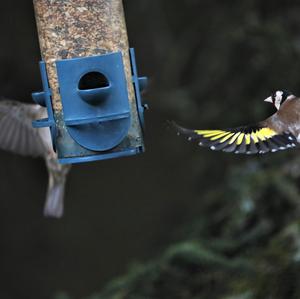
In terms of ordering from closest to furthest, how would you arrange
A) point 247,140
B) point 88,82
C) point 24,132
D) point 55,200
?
point 247,140 → point 88,82 → point 24,132 → point 55,200

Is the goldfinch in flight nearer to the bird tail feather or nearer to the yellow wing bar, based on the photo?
the yellow wing bar

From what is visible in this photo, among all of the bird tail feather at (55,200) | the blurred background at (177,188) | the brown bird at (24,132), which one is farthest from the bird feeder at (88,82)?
the bird tail feather at (55,200)

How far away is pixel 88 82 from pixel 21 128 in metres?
1.03

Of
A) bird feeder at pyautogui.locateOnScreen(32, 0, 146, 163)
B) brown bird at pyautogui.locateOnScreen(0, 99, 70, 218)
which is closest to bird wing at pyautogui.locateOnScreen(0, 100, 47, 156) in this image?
brown bird at pyautogui.locateOnScreen(0, 99, 70, 218)

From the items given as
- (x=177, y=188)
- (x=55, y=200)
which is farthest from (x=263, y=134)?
(x=177, y=188)

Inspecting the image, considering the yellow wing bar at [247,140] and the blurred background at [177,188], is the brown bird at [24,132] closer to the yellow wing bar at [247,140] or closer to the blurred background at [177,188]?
the blurred background at [177,188]

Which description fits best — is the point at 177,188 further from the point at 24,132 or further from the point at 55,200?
the point at 24,132

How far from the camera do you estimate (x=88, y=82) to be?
355 centimetres

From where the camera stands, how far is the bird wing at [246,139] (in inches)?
130

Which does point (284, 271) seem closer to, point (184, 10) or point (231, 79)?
point (231, 79)

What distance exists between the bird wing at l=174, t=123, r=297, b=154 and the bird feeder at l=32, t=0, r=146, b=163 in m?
0.33

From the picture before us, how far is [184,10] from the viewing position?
5117 mm

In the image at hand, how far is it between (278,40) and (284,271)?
4.74ft

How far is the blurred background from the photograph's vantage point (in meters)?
4.11
